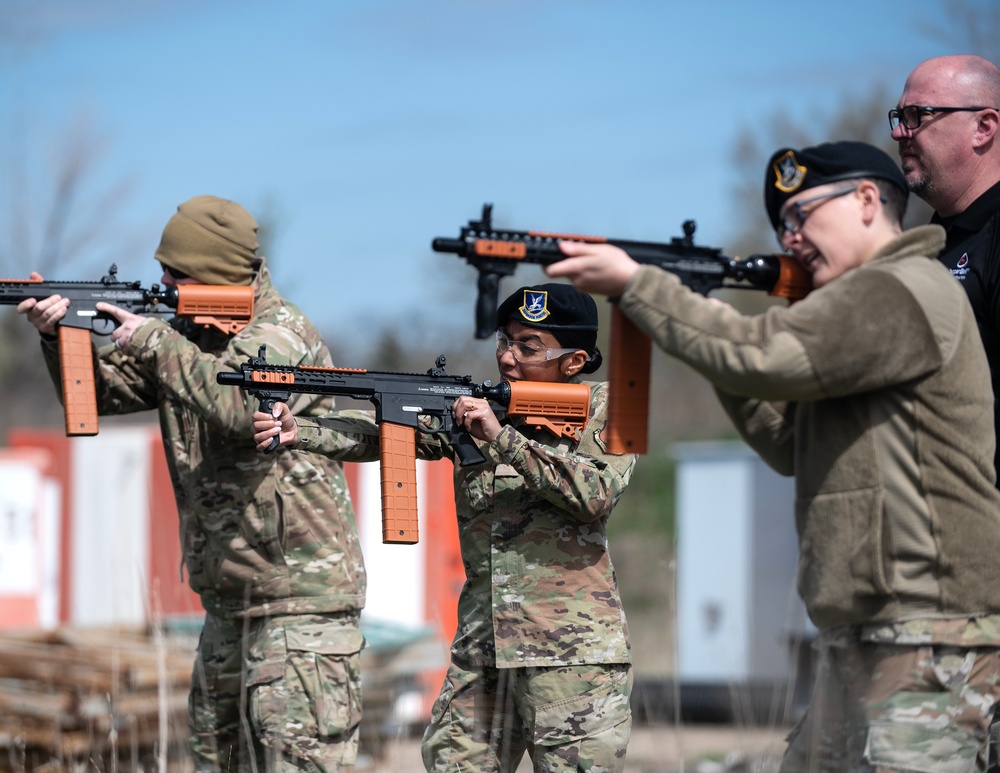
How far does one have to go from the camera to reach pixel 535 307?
4.55 m

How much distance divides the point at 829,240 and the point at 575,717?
1858 mm

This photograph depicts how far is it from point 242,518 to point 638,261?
2441 millimetres

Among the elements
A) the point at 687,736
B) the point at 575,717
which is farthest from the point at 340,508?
the point at 687,736

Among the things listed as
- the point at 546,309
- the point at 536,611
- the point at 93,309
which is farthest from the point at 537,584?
the point at 93,309

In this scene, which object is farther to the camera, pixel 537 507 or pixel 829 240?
pixel 537 507

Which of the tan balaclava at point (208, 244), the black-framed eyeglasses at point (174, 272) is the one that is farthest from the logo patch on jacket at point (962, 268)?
the black-framed eyeglasses at point (174, 272)

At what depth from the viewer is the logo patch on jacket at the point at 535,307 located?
455 cm

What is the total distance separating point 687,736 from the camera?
12.8m

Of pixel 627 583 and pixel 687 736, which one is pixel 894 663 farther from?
pixel 627 583

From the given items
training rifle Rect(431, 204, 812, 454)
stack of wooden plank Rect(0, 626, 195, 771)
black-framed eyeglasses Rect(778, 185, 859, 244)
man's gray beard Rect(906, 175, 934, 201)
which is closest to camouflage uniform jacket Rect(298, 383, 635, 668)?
training rifle Rect(431, 204, 812, 454)

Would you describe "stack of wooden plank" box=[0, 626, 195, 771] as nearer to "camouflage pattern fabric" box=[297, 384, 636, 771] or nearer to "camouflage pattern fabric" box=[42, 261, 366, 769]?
"camouflage pattern fabric" box=[42, 261, 366, 769]

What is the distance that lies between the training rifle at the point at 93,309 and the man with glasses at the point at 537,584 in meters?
0.84

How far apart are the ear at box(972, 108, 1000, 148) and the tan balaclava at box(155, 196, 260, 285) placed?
9.69 feet

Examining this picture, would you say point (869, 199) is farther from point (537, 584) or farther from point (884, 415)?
point (537, 584)
